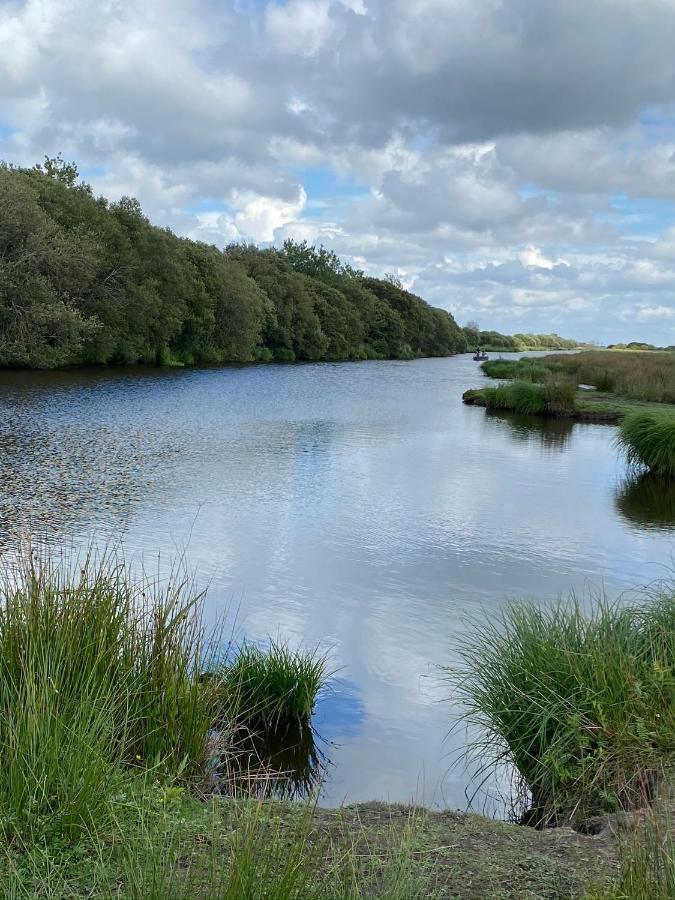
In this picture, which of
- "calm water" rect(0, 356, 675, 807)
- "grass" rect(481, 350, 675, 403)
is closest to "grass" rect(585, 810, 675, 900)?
"calm water" rect(0, 356, 675, 807)

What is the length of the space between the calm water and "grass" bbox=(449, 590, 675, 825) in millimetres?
645

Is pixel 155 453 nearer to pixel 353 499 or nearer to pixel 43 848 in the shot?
pixel 353 499

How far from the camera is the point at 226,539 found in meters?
12.6

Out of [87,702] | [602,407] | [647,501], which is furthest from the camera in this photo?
[602,407]

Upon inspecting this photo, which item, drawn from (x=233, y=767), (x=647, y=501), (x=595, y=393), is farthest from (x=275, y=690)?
(x=595, y=393)

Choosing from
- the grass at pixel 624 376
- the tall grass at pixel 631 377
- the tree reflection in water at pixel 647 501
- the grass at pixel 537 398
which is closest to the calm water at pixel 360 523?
the tree reflection in water at pixel 647 501

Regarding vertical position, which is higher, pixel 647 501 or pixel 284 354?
pixel 284 354

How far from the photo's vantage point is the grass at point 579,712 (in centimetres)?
507

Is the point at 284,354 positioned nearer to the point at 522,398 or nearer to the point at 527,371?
the point at 527,371

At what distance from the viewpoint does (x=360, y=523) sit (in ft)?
47.0

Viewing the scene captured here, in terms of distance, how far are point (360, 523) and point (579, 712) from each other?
914cm

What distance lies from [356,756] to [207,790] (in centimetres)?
159

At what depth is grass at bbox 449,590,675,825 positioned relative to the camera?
5066mm

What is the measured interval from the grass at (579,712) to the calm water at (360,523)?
2.12 feet
